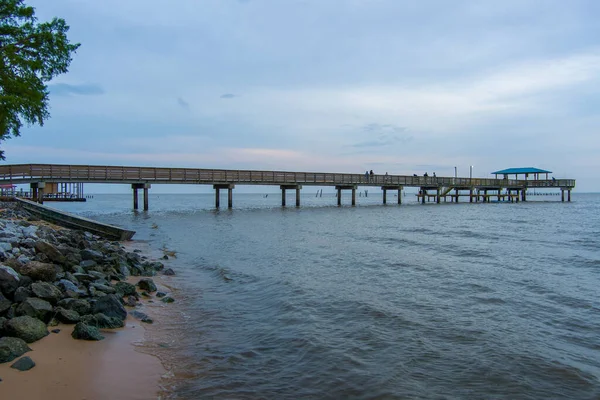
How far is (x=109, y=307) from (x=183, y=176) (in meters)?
35.5

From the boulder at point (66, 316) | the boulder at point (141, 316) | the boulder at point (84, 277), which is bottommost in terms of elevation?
the boulder at point (141, 316)

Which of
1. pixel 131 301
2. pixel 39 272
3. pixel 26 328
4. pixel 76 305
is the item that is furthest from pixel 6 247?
pixel 26 328

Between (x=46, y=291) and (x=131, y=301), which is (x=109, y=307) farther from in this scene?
(x=131, y=301)

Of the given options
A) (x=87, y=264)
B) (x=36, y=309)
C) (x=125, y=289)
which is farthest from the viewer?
(x=87, y=264)

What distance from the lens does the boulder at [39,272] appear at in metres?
7.89

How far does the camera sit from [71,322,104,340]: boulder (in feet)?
20.8

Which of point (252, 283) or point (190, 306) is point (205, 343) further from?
point (252, 283)

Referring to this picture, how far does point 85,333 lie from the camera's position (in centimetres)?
636

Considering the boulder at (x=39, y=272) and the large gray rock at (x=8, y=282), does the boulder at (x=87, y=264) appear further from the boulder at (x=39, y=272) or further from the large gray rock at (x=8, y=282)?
the large gray rock at (x=8, y=282)

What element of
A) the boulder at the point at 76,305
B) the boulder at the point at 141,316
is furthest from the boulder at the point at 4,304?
the boulder at the point at 141,316

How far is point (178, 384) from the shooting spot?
5.38 metres

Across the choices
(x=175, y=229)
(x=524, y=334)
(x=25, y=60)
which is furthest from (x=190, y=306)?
(x=175, y=229)

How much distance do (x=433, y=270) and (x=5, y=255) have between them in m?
11.6

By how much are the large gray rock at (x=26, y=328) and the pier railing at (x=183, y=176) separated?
3078 cm
